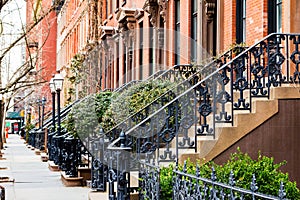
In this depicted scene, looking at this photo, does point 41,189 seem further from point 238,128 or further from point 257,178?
point 257,178

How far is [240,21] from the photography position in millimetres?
15570

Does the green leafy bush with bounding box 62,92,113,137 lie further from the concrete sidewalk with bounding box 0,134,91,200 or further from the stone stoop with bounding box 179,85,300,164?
→ the stone stoop with bounding box 179,85,300,164

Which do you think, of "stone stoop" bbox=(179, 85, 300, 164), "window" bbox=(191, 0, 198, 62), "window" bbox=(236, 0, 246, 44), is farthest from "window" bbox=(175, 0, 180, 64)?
"stone stoop" bbox=(179, 85, 300, 164)

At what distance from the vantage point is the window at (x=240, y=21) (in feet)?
50.3

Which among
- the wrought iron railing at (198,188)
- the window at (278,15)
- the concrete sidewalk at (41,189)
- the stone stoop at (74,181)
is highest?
the window at (278,15)

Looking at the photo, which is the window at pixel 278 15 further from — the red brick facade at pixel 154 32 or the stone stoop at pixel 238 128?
the stone stoop at pixel 238 128

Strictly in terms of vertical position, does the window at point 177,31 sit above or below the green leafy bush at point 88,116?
above

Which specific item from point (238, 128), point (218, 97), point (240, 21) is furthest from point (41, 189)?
point (238, 128)

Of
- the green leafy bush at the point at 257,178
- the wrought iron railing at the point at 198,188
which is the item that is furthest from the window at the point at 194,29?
the wrought iron railing at the point at 198,188

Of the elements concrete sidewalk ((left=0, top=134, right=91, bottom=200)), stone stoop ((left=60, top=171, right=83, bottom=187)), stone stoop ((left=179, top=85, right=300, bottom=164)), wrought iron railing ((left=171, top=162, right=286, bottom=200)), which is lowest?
concrete sidewalk ((left=0, top=134, right=91, bottom=200))

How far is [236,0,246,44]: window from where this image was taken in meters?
15.3

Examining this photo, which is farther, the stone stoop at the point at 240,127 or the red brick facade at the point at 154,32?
the red brick facade at the point at 154,32

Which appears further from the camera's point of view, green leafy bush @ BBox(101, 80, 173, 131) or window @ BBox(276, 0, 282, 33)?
green leafy bush @ BBox(101, 80, 173, 131)

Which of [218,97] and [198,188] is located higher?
[218,97]
